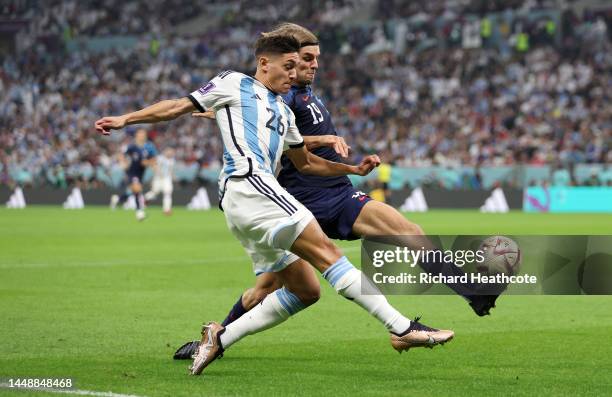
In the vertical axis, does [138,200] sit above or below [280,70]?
below

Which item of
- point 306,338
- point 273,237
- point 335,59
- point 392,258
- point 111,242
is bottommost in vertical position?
point 335,59

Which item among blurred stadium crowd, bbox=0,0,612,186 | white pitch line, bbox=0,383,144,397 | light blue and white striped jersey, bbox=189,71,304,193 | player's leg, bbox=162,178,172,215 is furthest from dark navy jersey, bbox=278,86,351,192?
blurred stadium crowd, bbox=0,0,612,186

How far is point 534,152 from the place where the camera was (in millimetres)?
38750

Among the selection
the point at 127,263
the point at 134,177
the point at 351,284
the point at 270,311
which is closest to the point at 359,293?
the point at 351,284

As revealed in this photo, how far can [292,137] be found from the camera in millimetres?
7641

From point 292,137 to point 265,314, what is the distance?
1207 millimetres

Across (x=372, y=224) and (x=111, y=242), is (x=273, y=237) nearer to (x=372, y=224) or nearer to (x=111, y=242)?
(x=372, y=224)

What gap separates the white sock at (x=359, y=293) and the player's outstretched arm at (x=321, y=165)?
991 mm

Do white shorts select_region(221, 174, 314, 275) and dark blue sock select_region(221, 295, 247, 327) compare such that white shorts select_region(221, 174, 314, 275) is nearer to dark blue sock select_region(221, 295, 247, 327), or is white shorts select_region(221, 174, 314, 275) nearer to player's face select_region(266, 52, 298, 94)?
player's face select_region(266, 52, 298, 94)

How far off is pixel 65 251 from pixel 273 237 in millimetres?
12868

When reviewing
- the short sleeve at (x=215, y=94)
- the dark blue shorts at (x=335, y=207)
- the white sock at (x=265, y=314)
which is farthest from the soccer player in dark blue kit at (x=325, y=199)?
the short sleeve at (x=215, y=94)

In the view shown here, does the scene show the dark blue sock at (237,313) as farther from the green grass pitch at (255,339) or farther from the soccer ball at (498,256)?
the soccer ball at (498,256)

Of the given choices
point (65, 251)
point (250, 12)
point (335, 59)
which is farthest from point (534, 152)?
point (65, 251)

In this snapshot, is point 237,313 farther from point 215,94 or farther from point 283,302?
point 215,94
